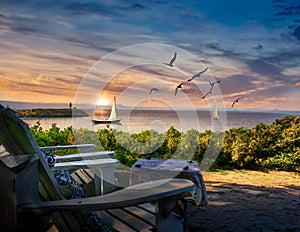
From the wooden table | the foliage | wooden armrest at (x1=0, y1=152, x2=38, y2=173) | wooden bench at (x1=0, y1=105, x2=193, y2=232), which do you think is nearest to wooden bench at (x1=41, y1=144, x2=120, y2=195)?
the wooden table

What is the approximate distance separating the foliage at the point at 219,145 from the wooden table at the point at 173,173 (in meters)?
2.86

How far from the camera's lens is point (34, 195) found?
1546 mm

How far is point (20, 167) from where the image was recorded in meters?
1.45

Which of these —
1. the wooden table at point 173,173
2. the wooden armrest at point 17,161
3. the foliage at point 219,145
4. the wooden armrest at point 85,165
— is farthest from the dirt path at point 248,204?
the wooden armrest at point 17,161

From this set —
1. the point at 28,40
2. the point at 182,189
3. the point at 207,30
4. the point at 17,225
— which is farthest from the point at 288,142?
the point at 17,225

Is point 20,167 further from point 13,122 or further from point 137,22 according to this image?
point 137,22

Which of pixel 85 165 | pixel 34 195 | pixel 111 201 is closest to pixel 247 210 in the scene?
pixel 85 165

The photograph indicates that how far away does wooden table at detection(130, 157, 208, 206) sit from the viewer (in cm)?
434

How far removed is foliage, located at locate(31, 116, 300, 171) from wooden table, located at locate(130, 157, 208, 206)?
2.86m

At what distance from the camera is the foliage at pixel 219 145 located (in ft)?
25.2

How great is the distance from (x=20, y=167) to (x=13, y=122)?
225 mm

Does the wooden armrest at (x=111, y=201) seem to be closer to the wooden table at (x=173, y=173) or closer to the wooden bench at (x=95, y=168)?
the wooden bench at (x=95, y=168)

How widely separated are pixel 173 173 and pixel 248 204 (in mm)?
1496

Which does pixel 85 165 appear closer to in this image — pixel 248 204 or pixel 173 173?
pixel 173 173
